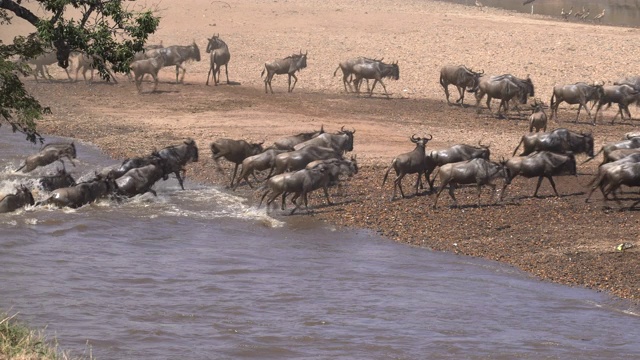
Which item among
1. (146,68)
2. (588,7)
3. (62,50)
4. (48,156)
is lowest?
(48,156)

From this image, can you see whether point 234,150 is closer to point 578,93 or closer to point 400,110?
point 400,110

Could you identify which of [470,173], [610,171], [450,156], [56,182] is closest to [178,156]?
[56,182]

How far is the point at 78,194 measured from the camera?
17.5m

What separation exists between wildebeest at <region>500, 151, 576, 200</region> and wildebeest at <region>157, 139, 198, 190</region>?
5.67m

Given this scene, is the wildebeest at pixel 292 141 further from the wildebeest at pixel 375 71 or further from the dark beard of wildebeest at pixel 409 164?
the wildebeest at pixel 375 71

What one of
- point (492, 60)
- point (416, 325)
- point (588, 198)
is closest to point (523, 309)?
point (416, 325)

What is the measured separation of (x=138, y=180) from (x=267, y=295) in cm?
550

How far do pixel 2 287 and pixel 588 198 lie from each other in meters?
9.32

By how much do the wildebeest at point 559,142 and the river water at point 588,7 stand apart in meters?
28.0

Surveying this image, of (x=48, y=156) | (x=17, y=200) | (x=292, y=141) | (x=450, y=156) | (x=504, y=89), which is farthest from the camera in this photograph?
(x=504, y=89)

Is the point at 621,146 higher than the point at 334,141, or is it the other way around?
the point at 621,146

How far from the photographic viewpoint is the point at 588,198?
17.8m

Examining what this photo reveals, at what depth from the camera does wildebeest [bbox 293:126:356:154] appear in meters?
19.8

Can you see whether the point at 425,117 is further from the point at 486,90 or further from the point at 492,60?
the point at 492,60
